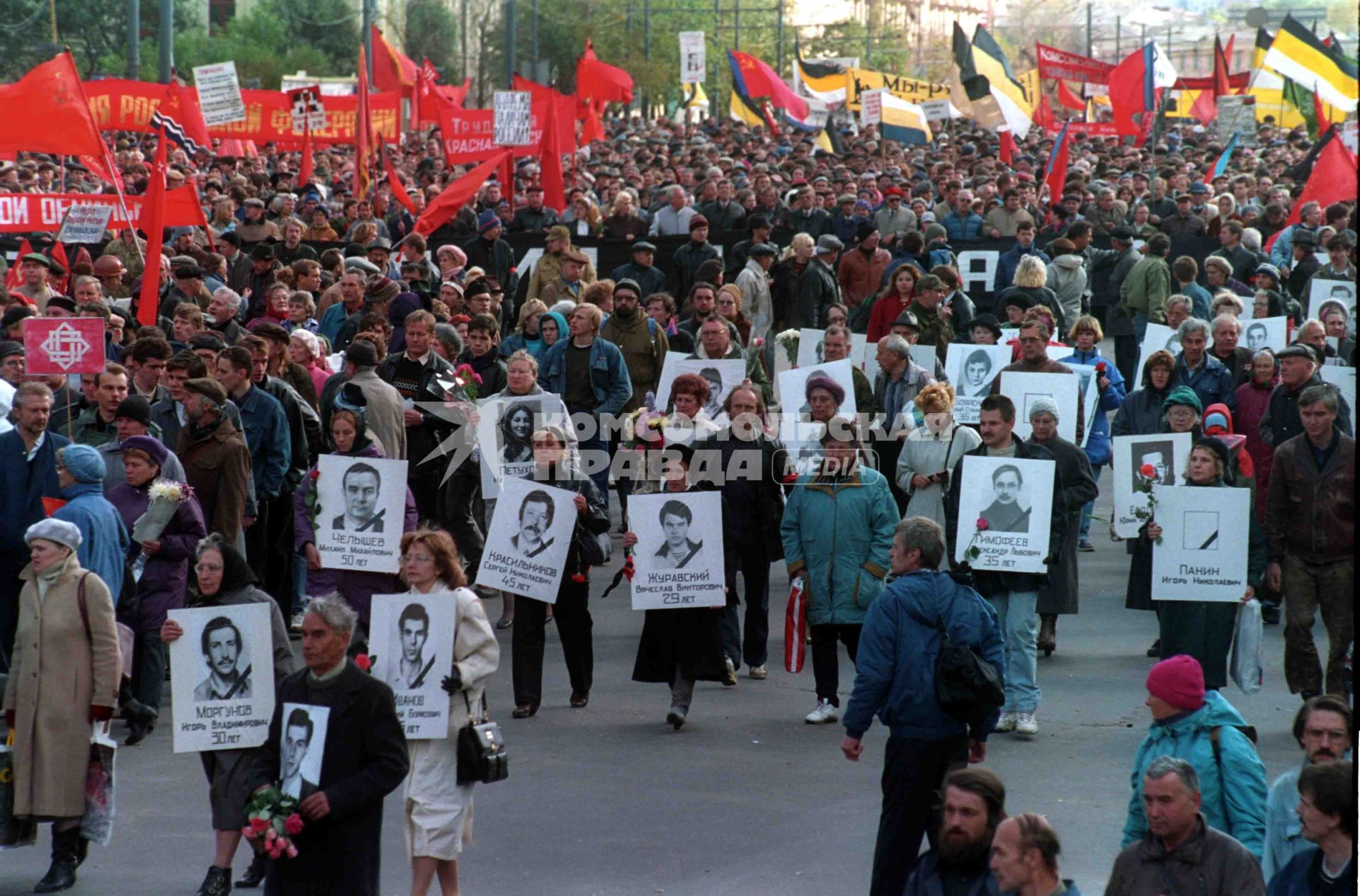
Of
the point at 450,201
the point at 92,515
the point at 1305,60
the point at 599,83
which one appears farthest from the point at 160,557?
the point at 599,83

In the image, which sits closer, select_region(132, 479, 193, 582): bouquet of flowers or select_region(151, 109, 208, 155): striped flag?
select_region(132, 479, 193, 582): bouquet of flowers

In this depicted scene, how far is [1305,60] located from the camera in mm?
26266

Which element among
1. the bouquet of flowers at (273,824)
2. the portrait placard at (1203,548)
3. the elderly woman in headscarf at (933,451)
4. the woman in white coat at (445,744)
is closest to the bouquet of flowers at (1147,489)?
the portrait placard at (1203,548)

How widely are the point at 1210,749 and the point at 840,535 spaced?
10.3 feet

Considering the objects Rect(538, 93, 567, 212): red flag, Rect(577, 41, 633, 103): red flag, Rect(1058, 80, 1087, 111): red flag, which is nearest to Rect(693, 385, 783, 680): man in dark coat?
Rect(538, 93, 567, 212): red flag

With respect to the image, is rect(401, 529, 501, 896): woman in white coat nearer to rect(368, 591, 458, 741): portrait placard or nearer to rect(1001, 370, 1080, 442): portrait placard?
rect(368, 591, 458, 741): portrait placard

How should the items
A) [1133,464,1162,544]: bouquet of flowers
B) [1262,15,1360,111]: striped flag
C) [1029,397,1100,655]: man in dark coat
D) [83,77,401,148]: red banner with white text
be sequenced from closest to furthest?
[1133,464,1162,544]: bouquet of flowers, [1029,397,1100,655]: man in dark coat, [83,77,401,148]: red banner with white text, [1262,15,1360,111]: striped flag

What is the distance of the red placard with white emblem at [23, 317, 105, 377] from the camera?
399 inches

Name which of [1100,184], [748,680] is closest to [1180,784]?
[748,680]

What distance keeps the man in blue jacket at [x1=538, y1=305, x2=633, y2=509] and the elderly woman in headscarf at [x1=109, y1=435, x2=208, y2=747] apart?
13.3 feet

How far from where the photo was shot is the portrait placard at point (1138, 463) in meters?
10.7

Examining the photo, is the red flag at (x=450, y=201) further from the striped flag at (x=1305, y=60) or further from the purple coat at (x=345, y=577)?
the striped flag at (x=1305, y=60)

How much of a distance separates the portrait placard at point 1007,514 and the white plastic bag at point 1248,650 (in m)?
1.01

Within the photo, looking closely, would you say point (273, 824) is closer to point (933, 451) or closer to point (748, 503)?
point (748, 503)
